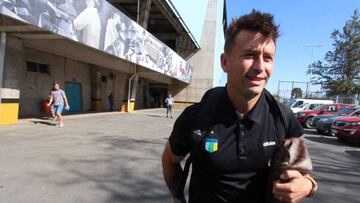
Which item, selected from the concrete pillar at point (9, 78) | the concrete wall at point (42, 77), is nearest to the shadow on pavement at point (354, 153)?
the concrete pillar at point (9, 78)

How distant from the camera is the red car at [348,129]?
1353 cm

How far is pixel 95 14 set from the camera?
14.3 m

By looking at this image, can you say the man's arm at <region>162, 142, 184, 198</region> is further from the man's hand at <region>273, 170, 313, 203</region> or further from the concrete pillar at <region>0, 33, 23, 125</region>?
the concrete pillar at <region>0, 33, 23, 125</region>

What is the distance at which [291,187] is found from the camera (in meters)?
1.54

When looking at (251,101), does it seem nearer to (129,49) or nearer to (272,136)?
(272,136)

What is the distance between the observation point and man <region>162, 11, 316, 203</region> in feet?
5.71

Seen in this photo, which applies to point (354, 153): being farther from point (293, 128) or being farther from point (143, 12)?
point (143, 12)

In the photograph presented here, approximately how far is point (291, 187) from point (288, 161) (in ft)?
0.38

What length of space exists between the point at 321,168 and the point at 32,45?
1298cm

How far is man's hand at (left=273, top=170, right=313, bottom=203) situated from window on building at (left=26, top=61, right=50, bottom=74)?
707 inches

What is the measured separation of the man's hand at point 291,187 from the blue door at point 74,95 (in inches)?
833

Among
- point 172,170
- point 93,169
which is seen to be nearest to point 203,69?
point 93,169

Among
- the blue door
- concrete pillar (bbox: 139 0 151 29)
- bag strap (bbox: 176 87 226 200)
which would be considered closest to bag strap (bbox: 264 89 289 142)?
bag strap (bbox: 176 87 226 200)

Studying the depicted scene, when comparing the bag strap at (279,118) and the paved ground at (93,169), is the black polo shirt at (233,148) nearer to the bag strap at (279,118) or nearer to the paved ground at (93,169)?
the bag strap at (279,118)
